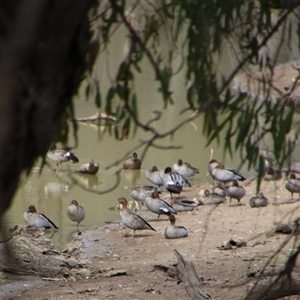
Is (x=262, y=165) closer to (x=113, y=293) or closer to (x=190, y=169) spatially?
(x=113, y=293)

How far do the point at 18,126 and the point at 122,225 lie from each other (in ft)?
34.9

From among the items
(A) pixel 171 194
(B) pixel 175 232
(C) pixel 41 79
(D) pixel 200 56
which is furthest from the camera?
(A) pixel 171 194

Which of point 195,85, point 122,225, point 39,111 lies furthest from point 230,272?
point 39,111

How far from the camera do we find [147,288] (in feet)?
27.4

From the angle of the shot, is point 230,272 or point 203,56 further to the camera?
point 230,272

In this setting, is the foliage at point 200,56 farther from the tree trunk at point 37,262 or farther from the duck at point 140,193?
the duck at point 140,193

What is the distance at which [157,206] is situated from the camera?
13.4 meters

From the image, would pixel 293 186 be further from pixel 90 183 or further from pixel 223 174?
pixel 90 183

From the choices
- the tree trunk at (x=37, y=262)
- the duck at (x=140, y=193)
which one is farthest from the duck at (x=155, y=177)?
the tree trunk at (x=37, y=262)

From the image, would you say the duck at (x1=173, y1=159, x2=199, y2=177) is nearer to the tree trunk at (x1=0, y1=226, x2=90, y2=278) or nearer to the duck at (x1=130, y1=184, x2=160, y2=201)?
the duck at (x1=130, y1=184, x2=160, y2=201)

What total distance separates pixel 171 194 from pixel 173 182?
0.38 meters

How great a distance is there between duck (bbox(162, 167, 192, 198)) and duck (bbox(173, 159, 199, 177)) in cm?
79

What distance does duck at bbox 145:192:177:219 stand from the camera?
13.4 meters

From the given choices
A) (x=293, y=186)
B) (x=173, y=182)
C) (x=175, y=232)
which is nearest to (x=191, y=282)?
(x=175, y=232)
